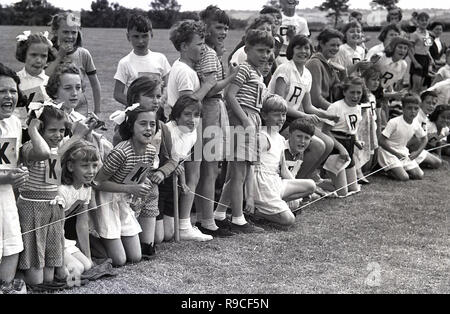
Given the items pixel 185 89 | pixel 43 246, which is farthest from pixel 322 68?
pixel 43 246

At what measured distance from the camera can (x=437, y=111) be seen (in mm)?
8461

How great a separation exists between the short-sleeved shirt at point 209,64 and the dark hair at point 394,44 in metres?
3.66

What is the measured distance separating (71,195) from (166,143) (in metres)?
0.97

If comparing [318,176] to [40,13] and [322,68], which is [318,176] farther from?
[40,13]

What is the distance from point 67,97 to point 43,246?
106cm

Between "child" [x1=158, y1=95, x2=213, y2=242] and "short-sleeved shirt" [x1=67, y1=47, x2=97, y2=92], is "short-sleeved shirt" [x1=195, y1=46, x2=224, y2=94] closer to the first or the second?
"child" [x1=158, y1=95, x2=213, y2=242]

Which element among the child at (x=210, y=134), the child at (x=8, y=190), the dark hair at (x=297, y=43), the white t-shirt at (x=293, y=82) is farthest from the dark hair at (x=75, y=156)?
the dark hair at (x=297, y=43)

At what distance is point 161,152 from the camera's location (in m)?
4.97

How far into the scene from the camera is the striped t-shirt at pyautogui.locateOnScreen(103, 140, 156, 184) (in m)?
4.46

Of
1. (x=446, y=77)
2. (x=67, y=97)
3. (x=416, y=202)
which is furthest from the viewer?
(x=446, y=77)

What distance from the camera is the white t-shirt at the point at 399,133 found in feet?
25.3

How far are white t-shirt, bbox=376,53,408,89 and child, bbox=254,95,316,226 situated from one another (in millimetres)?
2977

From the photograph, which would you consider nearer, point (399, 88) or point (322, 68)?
point (322, 68)

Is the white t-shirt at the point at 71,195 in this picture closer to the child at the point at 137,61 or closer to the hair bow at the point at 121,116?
the hair bow at the point at 121,116
